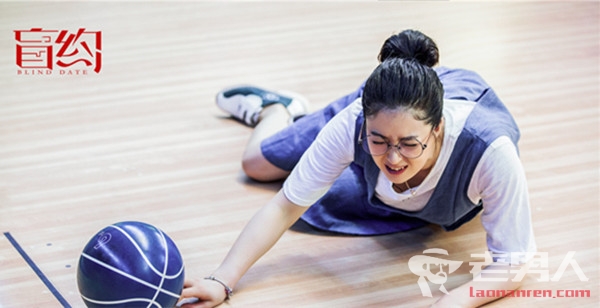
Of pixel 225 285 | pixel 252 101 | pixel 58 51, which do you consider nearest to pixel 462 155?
pixel 225 285

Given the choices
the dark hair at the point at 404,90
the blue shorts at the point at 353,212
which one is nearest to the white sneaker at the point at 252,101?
the blue shorts at the point at 353,212

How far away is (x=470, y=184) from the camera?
263 centimetres

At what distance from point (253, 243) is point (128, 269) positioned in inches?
20.9

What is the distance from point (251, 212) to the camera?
3.14 m

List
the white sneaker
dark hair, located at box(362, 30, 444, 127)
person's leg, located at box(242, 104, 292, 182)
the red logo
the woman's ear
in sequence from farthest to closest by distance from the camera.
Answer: the red logo → the white sneaker → person's leg, located at box(242, 104, 292, 182) → the woman's ear → dark hair, located at box(362, 30, 444, 127)

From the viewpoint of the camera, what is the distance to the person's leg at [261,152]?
3.29 meters

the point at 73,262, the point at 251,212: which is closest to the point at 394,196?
the point at 251,212

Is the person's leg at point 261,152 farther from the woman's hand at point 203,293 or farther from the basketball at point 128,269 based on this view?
the basketball at point 128,269

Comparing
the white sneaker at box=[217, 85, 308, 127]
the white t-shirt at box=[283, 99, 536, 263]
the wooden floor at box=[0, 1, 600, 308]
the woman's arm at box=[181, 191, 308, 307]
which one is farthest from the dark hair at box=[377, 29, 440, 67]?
the white sneaker at box=[217, 85, 308, 127]

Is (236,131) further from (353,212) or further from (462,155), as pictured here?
(462,155)

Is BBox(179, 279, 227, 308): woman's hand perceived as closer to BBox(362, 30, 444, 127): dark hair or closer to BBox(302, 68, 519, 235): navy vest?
BBox(302, 68, 519, 235): navy vest

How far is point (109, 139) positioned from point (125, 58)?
0.97m

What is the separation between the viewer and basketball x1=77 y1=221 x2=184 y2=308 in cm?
218

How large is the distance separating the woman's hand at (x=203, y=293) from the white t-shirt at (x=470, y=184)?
33 cm
